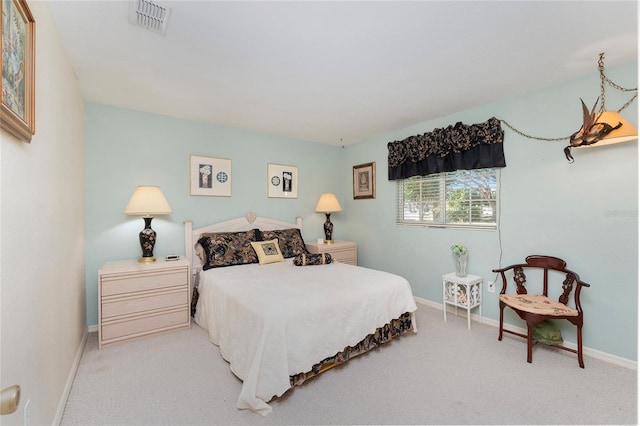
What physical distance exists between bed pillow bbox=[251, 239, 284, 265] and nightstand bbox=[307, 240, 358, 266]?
2.53 ft

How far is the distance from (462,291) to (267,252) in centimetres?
226

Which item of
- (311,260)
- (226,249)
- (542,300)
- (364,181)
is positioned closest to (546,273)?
(542,300)

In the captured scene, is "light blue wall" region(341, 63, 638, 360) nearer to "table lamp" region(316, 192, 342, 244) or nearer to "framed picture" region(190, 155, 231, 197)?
"table lamp" region(316, 192, 342, 244)

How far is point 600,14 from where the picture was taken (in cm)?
168

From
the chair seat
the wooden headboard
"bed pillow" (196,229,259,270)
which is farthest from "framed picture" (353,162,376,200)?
the chair seat

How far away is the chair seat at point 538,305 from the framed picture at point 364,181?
7.54 feet

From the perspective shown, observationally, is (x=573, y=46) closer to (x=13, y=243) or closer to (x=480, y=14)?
(x=480, y=14)

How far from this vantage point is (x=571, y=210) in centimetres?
253

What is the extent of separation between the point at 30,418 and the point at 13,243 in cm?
80

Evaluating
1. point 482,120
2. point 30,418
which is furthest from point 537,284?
point 30,418

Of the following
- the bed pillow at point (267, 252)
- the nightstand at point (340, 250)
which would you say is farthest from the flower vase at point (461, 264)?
the bed pillow at point (267, 252)

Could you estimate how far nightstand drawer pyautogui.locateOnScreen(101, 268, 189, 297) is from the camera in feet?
8.41

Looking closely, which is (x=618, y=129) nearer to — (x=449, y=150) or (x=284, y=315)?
(x=449, y=150)

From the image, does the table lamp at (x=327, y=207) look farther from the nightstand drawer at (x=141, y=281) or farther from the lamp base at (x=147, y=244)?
the lamp base at (x=147, y=244)
